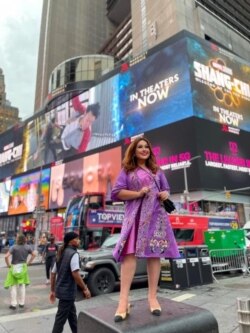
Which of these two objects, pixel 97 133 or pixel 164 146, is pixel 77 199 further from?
pixel 97 133

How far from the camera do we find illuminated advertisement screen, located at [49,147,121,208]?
44781mm

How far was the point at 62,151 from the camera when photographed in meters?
56.1

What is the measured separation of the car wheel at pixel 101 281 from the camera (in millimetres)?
10133

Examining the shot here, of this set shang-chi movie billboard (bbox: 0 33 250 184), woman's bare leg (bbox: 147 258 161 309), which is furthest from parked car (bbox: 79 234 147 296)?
shang-chi movie billboard (bbox: 0 33 250 184)

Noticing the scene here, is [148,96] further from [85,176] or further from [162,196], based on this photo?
[162,196]

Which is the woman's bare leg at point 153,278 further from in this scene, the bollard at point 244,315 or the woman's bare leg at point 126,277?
the bollard at point 244,315

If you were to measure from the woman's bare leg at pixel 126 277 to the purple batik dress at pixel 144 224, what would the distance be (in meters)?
0.07

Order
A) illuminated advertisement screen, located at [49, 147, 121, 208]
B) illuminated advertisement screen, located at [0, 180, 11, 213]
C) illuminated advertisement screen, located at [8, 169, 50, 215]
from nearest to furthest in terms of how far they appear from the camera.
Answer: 1. illuminated advertisement screen, located at [49, 147, 121, 208]
2. illuminated advertisement screen, located at [8, 169, 50, 215]
3. illuminated advertisement screen, located at [0, 180, 11, 213]

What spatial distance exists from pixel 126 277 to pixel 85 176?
45.9m

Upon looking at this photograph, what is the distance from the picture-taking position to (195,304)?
7.99m

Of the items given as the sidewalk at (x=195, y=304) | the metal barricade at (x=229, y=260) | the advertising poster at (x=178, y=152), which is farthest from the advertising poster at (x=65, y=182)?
the sidewalk at (x=195, y=304)

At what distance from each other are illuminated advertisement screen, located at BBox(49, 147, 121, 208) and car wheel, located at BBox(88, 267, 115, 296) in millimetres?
31542

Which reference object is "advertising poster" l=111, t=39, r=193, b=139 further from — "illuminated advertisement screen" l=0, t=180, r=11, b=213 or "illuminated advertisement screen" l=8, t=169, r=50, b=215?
"illuminated advertisement screen" l=0, t=180, r=11, b=213

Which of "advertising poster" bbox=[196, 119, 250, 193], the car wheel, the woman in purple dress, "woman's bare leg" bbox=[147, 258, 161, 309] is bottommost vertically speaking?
the car wheel
